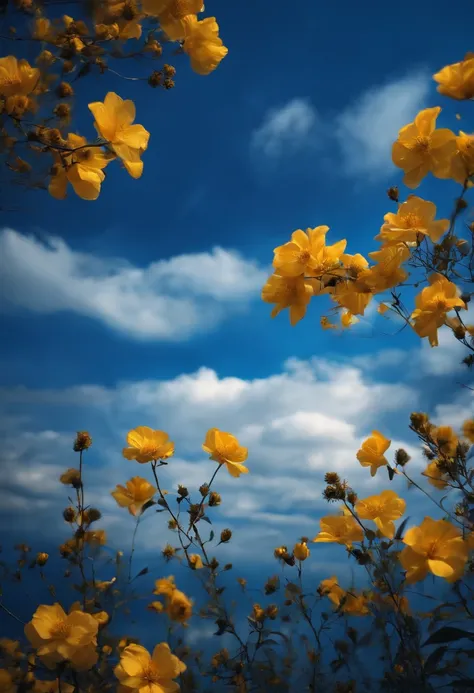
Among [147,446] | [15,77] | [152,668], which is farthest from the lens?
[147,446]

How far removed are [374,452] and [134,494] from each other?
0.89m

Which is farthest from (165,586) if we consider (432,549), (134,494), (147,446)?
(432,549)

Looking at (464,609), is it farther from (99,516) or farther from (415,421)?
(99,516)

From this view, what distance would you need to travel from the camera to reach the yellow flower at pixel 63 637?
1279mm

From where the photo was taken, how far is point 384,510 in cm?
142

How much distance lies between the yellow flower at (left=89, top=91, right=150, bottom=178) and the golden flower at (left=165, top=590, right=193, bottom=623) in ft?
5.60

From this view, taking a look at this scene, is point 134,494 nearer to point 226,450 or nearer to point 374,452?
point 226,450

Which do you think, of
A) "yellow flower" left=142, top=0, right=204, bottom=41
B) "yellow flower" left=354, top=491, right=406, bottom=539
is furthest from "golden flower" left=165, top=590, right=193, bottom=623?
"yellow flower" left=142, top=0, right=204, bottom=41

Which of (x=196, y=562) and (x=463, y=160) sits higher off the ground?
(x=463, y=160)

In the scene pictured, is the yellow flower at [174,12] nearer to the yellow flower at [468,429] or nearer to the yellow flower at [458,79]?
the yellow flower at [458,79]

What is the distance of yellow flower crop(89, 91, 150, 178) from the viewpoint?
3.75 feet

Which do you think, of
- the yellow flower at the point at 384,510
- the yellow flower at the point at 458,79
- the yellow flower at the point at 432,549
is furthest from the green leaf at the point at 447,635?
the yellow flower at the point at 458,79

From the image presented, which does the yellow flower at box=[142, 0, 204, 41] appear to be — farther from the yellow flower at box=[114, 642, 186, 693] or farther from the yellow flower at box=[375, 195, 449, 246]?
the yellow flower at box=[114, 642, 186, 693]

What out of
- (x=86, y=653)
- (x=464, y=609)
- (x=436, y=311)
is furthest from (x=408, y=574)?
(x=86, y=653)
